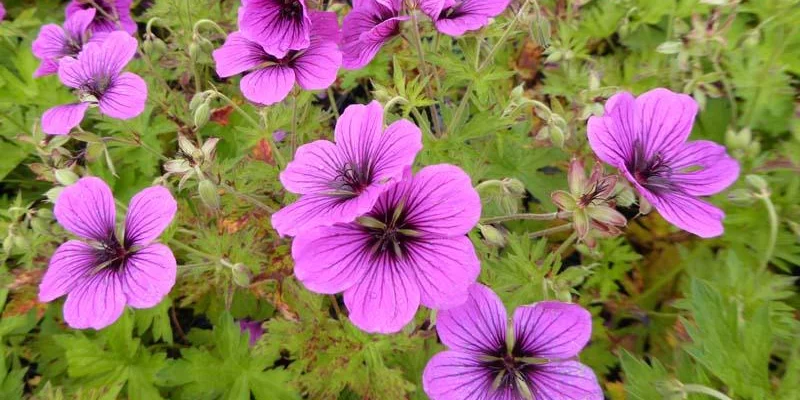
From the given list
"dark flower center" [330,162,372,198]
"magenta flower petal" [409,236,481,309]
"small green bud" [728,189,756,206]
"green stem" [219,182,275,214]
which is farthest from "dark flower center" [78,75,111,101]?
"small green bud" [728,189,756,206]

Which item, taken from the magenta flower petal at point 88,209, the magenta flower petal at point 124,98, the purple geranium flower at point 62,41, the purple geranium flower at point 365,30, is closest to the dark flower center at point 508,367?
the purple geranium flower at point 365,30

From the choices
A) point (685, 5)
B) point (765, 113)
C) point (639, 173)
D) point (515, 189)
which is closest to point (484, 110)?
point (515, 189)

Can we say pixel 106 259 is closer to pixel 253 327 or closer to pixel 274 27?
pixel 274 27

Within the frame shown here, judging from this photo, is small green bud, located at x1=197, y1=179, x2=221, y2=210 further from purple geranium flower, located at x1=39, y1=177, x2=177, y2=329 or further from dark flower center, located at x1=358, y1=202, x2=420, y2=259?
dark flower center, located at x1=358, y1=202, x2=420, y2=259

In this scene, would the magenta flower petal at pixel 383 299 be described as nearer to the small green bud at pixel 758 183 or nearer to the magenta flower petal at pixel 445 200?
the magenta flower petal at pixel 445 200

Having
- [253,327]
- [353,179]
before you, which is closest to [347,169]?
[353,179]

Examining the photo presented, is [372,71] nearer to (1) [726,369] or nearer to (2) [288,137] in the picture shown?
(2) [288,137]
